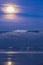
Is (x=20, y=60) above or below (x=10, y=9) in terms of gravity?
below

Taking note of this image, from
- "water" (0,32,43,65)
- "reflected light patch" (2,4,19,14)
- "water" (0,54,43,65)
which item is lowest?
"water" (0,54,43,65)

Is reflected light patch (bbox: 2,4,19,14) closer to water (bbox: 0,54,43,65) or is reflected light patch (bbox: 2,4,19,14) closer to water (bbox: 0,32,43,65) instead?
water (bbox: 0,32,43,65)

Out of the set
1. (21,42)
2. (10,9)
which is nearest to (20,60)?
(21,42)

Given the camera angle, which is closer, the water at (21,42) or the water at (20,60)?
the water at (21,42)

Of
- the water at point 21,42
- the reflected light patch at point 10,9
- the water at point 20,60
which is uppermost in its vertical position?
the reflected light patch at point 10,9

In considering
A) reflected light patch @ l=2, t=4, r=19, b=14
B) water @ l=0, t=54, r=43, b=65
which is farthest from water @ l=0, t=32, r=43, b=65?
reflected light patch @ l=2, t=4, r=19, b=14

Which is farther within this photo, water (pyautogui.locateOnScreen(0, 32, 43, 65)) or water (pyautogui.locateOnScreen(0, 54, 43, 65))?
water (pyautogui.locateOnScreen(0, 54, 43, 65))

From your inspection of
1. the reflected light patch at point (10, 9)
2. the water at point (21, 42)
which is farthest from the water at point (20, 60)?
the reflected light patch at point (10, 9)

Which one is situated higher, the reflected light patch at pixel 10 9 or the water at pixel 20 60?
the reflected light patch at pixel 10 9

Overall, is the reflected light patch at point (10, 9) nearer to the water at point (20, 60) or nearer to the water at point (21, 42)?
the water at point (21, 42)

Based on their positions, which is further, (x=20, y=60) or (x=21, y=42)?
(x=20, y=60)

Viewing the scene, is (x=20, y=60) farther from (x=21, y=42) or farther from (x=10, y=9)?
(x=10, y=9)

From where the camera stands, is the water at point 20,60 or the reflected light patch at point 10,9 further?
the water at point 20,60
